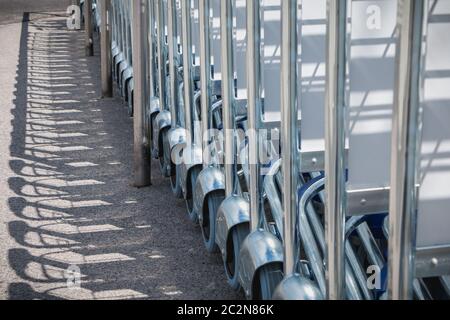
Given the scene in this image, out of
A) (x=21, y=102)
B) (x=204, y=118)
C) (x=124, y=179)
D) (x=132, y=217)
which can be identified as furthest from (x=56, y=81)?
(x=204, y=118)

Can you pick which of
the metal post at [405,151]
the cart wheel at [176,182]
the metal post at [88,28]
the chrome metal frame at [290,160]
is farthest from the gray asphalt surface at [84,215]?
the metal post at [405,151]

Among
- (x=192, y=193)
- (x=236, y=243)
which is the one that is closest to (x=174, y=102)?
(x=192, y=193)

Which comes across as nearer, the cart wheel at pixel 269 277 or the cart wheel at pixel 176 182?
the cart wheel at pixel 269 277

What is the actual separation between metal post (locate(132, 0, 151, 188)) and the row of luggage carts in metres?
0.43

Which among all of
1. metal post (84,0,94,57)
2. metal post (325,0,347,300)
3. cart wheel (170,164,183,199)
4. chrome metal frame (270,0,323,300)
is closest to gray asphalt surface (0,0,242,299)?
cart wheel (170,164,183,199)

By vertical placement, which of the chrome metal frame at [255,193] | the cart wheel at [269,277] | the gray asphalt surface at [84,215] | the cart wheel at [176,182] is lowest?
the gray asphalt surface at [84,215]

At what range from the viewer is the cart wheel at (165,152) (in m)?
3.75

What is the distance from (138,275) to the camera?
2.99m

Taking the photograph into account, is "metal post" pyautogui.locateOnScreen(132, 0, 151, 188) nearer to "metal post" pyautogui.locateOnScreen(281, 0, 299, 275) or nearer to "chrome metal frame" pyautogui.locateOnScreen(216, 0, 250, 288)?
"chrome metal frame" pyautogui.locateOnScreen(216, 0, 250, 288)

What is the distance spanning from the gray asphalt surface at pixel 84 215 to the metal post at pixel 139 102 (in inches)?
3.0

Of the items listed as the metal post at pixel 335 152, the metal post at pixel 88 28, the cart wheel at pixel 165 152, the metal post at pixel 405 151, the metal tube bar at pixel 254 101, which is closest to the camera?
the metal post at pixel 405 151

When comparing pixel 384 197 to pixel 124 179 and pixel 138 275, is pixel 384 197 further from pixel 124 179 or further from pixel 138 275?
pixel 124 179

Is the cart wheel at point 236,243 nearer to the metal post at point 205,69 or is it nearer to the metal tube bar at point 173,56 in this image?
the metal post at point 205,69

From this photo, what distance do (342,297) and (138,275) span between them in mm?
1186
